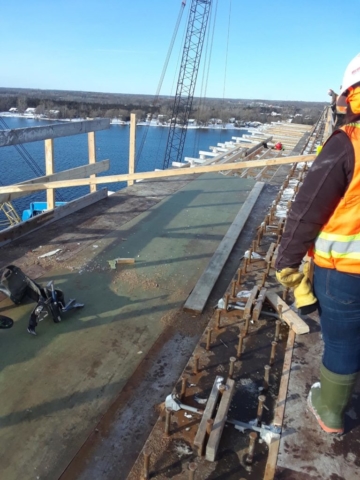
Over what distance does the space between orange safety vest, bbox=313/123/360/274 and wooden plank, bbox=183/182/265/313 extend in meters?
2.07

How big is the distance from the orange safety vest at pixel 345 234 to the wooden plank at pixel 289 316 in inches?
55.7

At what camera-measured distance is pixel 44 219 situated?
579 cm

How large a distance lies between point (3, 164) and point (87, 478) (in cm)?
4046

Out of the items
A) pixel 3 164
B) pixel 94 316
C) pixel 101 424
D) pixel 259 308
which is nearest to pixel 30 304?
pixel 94 316

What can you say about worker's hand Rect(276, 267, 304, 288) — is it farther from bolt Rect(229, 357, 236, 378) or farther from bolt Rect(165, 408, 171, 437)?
bolt Rect(165, 408, 171, 437)

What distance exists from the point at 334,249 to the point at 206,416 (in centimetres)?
130

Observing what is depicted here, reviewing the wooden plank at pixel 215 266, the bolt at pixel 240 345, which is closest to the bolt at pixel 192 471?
the bolt at pixel 240 345

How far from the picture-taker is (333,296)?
2104mm

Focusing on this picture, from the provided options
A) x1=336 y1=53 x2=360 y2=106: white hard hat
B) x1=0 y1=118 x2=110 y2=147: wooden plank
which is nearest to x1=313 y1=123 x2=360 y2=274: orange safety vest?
x1=336 y1=53 x2=360 y2=106: white hard hat

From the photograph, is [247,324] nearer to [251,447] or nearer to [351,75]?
[251,447]

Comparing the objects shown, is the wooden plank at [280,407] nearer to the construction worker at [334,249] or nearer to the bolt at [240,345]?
the construction worker at [334,249]

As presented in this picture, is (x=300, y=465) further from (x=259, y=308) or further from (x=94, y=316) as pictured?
(x=94, y=316)

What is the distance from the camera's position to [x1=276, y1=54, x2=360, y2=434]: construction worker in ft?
6.07

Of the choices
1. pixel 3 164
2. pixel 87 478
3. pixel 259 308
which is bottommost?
pixel 3 164
